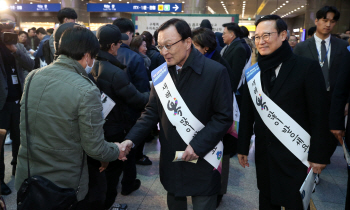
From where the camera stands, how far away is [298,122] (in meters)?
2.04

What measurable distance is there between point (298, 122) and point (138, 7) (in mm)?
14932

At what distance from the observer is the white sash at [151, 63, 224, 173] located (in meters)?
2.00

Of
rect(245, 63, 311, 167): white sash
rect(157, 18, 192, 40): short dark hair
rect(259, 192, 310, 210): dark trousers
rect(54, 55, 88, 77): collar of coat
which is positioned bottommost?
rect(259, 192, 310, 210): dark trousers

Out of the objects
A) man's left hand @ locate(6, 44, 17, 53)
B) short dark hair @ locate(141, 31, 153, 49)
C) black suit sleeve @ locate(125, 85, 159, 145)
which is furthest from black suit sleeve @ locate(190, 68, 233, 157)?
short dark hair @ locate(141, 31, 153, 49)

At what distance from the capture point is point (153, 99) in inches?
88.4

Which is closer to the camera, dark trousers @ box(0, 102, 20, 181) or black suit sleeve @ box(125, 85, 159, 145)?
black suit sleeve @ box(125, 85, 159, 145)

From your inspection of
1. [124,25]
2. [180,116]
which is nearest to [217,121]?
[180,116]

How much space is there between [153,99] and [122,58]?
1.38m

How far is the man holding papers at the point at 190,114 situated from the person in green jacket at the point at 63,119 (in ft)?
1.55

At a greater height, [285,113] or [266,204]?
[285,113]

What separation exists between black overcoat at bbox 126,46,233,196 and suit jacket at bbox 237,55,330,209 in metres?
0.37

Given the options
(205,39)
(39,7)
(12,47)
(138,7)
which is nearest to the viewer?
(205,39)

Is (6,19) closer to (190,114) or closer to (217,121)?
(190,114)

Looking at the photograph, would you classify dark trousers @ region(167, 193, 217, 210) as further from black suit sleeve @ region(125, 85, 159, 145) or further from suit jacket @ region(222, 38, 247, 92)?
suit jacket @ region(222, 38, 247, 92)
